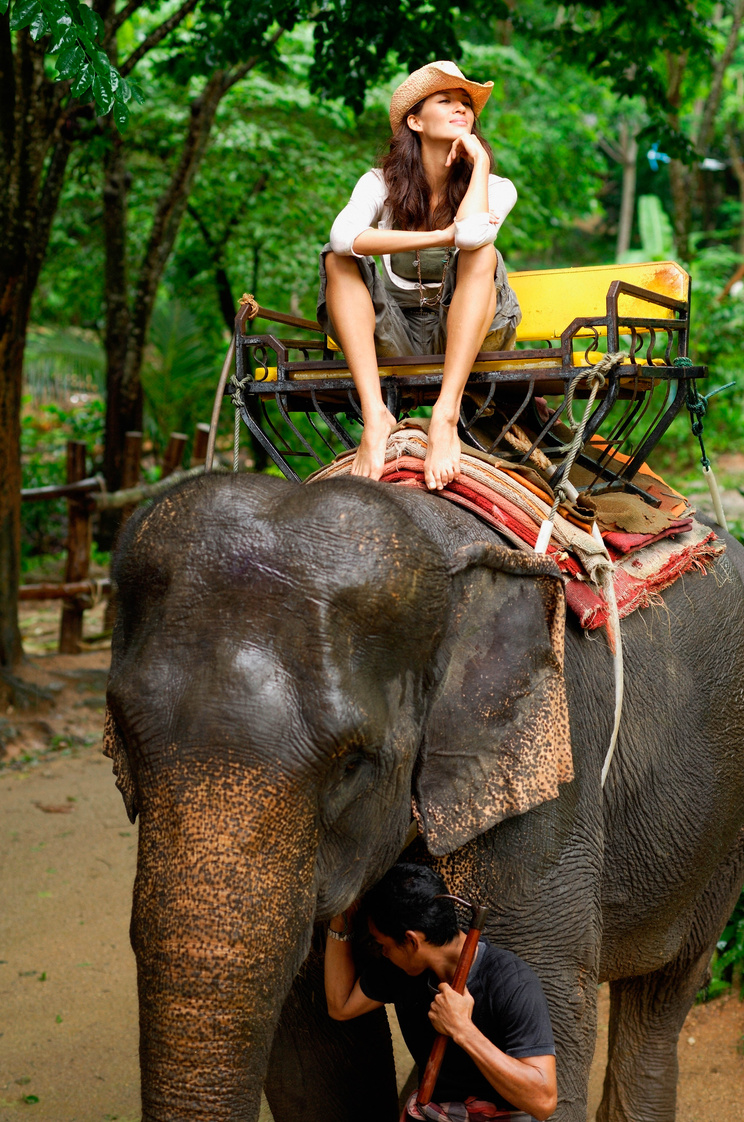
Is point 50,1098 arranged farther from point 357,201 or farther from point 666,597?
Result: point 357,201

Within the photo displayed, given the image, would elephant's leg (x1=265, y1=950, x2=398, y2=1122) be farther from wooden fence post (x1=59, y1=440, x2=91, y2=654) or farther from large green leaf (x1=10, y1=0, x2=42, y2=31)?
wooden fence post (x1=59, y1=440, x2=91, y2=654)

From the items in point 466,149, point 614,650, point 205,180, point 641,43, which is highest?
point 641,43

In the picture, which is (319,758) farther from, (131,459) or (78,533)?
(131,459)

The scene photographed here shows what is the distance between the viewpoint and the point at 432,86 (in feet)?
8.63

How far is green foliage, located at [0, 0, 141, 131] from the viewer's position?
8.87 ft

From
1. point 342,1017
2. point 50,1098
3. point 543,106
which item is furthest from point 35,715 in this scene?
point 543,106

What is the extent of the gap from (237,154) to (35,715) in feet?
19.9

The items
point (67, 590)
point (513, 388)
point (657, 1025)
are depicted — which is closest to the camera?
point (513, 388)

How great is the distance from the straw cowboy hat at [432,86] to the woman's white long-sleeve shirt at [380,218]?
0.55ft

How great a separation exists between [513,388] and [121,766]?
1399 millimetres

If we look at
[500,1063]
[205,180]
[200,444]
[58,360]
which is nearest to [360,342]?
[500,1063]

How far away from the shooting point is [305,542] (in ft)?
5.66

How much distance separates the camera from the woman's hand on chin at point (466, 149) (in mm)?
2553

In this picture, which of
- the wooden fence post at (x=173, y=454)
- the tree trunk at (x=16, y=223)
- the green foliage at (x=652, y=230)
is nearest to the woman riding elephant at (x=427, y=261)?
the tree trunk at (x=16, y=223)
